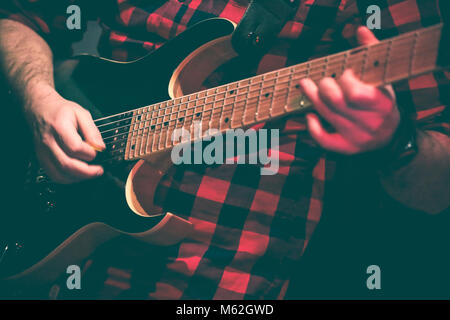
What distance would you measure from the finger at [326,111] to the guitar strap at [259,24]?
0.25m

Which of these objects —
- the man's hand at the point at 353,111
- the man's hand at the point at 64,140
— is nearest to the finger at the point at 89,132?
A: the man's hand at the point at 64,140

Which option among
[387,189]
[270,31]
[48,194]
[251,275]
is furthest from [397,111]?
[48,194]

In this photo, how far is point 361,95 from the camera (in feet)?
1.27

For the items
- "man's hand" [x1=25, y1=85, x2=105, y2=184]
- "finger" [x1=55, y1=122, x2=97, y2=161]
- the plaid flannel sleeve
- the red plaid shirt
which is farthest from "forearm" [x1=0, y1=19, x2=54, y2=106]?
the plaid flannel sleeve

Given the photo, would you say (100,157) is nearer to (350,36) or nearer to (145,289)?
(145,289)

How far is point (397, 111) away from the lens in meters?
0.45

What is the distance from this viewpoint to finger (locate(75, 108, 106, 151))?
670 millimetres

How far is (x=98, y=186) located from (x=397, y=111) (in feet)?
2.22

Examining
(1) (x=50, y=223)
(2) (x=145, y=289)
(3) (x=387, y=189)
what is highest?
(3) (x=387, y=189)

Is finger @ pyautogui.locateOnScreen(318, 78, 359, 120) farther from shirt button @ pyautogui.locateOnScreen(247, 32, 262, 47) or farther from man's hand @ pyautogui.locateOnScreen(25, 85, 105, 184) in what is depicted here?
man's hand @ pyautogui.locateOnScreen(25, 85, 105, 184)

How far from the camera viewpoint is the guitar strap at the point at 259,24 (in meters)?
0.61

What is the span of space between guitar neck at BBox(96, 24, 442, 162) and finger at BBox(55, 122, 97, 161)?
62 mm

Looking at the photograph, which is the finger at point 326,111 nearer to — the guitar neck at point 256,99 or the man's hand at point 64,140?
the guitar neck at point 256,99

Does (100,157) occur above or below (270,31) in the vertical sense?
below
